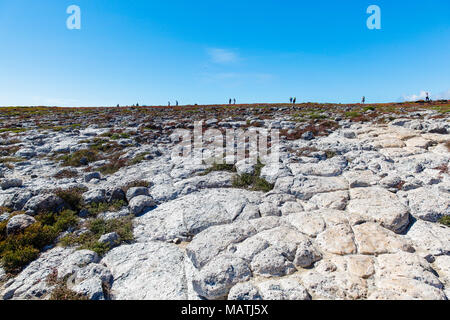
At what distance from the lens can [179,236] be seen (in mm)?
8656

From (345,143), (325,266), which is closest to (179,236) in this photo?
(325,266)

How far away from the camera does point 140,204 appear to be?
10.7 m

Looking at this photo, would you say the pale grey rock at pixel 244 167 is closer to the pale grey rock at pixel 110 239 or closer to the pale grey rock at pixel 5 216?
the pale grey rock at pixel 110 239

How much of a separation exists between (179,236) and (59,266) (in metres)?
3.76

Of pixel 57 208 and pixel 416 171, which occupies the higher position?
pixel 416 171

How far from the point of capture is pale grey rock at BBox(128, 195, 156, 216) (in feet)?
34.9

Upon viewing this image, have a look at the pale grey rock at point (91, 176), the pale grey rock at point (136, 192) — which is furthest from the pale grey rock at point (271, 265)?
the pale grey rock at point (91, 176)

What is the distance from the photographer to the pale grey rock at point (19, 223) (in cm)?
905

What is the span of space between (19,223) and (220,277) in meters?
8.63

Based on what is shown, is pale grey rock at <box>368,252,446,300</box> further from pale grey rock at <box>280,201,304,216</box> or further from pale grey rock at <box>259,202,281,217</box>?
pale grey rock at <box>259,202,281,217</box>

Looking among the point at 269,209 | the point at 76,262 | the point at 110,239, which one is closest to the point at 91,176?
the point at 110,239

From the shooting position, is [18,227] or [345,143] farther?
[345,143]

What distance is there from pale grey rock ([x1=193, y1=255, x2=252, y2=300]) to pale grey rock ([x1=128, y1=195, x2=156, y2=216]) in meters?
5.42
